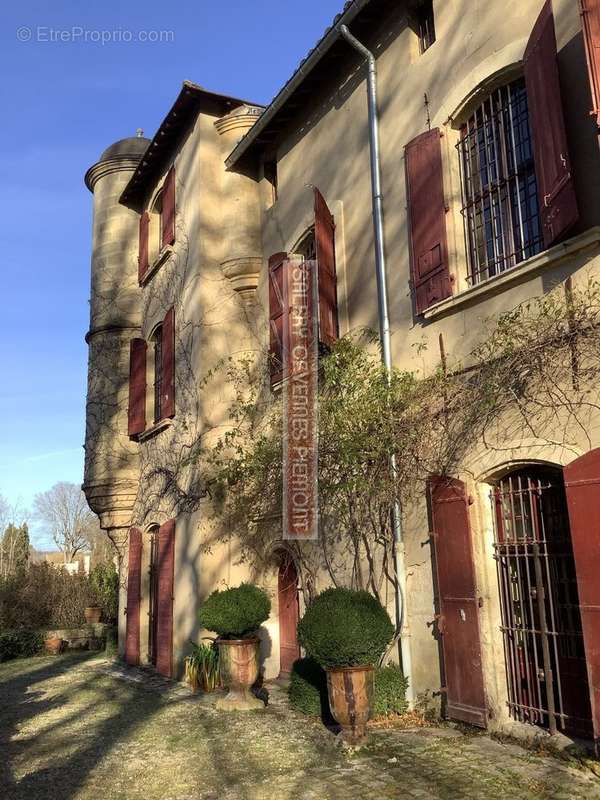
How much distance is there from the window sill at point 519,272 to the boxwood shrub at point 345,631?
2.98 m

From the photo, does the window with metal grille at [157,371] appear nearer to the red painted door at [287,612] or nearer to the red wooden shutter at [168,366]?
the red wooden shutter at [168,366]

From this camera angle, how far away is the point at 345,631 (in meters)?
6.04

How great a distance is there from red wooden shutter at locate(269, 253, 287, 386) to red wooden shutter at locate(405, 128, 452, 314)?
2.78 m

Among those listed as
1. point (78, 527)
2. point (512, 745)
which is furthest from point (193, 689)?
point (78, 527)

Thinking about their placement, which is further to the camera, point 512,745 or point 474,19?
Result: point 474,19

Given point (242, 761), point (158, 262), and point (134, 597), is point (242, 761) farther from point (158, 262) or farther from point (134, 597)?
point (158, 262)

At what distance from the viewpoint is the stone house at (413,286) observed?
230 inches

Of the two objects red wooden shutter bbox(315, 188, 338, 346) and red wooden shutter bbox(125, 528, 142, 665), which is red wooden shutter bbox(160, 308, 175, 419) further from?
red wooden shutter bbox(315, 188, 338, 346)

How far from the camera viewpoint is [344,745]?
598cm

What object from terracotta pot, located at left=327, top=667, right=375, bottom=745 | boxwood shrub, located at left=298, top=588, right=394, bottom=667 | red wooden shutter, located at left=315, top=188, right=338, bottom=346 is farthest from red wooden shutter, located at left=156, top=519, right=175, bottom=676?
terracotta pot, located at left=327, top=667, right=375, bottom=745

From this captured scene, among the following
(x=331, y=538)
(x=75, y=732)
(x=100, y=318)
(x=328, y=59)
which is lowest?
(x=75, y=732)

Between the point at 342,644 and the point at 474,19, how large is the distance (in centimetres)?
627

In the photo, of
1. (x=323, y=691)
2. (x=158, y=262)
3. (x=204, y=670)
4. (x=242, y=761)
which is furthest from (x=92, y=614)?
(x=242, y=761)

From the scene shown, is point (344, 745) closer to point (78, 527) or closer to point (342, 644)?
point (342, 644)
